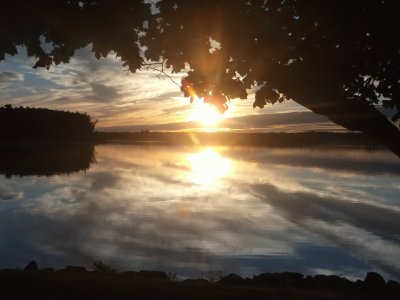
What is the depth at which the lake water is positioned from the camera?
52.2 feet

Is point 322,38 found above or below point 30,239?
above

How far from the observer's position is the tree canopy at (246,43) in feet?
21.0

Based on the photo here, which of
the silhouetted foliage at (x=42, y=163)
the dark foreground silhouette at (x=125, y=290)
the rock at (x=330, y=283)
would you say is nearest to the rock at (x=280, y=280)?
the rock at (x=330, y=283)

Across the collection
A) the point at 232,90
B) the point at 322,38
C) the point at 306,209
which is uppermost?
the point at 322,38

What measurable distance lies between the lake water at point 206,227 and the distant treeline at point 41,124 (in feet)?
357

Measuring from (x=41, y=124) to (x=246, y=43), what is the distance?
15011cm

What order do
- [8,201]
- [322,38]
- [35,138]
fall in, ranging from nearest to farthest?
[322,38], [8,201], [35,138]

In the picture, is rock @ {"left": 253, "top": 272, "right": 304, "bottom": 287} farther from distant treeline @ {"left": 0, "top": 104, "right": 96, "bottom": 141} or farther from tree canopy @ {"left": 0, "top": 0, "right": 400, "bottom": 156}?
distant treeline @ {"left": 0, "top": 104, "right": 96, "bottom": 141}

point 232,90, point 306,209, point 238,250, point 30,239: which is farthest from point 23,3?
point 306,209

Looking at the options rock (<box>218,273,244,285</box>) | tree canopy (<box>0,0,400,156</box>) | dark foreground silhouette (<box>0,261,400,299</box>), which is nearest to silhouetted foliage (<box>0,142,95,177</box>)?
rock (<box>218,273,244,285</box>)

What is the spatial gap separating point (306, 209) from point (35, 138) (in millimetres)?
140463

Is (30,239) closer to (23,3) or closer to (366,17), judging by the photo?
(23,3)

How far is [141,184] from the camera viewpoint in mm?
40938

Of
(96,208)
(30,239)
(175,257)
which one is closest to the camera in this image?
(175,257)
